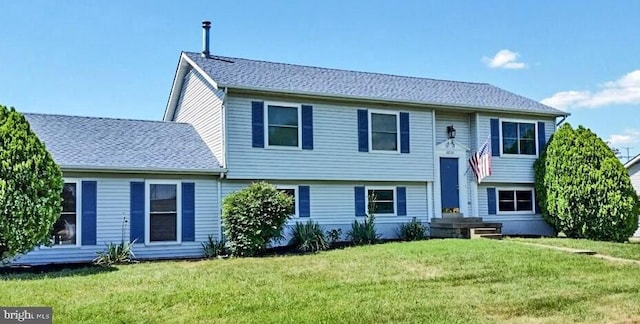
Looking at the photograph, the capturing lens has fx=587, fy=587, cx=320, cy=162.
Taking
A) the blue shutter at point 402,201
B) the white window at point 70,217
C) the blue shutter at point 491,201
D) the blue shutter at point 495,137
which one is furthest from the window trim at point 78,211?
the blue shutter at point 495,137

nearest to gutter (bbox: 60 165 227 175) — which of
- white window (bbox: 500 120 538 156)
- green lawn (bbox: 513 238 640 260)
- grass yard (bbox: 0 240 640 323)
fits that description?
grass yard (bbox: 0 240 640 323)

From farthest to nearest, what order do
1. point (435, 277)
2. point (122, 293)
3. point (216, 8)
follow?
point (216, 8)
point (435, 277)
point (122, 293)

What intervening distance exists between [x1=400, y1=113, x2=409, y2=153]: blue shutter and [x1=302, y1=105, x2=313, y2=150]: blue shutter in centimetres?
301

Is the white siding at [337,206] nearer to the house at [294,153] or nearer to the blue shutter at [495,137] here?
the house at [294,153]

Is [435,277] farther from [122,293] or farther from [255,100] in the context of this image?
[255,100]

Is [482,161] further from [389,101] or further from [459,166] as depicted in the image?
[389,101]

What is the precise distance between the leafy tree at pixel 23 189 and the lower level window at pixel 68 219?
165 centimetres

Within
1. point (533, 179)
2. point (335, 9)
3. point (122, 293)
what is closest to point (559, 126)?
point (533, 179)

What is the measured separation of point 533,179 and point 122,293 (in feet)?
49.0

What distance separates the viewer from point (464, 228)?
17359 mm

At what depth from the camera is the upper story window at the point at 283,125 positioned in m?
16.2

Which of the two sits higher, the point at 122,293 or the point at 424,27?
the point at 424,27

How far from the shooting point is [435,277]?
1070cm

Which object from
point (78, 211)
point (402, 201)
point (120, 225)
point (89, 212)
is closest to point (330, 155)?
point (402, 201)
